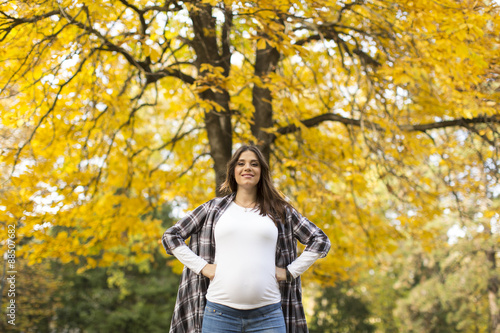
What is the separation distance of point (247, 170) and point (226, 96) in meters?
2.56

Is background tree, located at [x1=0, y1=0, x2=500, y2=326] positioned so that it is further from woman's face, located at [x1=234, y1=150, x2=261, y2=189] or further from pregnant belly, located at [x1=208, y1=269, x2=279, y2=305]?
pregnant belly, located at [x1=208, y1=269, x2=279, y2=305]

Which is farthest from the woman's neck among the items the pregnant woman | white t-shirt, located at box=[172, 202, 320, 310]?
white t-shirt, located at box=[172, 202, 320, 310]

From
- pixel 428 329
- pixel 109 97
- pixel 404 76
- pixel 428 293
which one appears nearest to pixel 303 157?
A: pixel 404 76

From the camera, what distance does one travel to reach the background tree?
3.86 meters

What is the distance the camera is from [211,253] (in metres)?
2.52

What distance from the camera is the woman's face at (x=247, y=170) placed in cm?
249

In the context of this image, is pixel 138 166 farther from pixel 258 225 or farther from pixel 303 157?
pixel 258 225

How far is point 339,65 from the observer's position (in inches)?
227

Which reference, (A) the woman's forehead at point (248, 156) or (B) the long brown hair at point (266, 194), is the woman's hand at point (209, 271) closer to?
(B) the long brown hair at point (266, 194)

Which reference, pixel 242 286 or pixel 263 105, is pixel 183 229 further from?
pixel 263 105

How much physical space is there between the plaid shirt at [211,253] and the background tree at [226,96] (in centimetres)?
167

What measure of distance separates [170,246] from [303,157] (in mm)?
2781

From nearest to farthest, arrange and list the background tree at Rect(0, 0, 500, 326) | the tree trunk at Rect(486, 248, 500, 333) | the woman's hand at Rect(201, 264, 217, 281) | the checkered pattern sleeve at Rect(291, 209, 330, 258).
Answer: the woman's hand at Rect(201, 264, 217, 281) → the checkered pattern sleeve at Rect(291, 209, 330, 258) → the background tree at Rect(0, 0, 500, 326) → the tree trunk at Rect(486, 248, 500, 333)

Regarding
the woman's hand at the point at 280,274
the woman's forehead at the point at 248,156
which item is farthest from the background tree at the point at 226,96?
the woman's hand at the point at 280,274
